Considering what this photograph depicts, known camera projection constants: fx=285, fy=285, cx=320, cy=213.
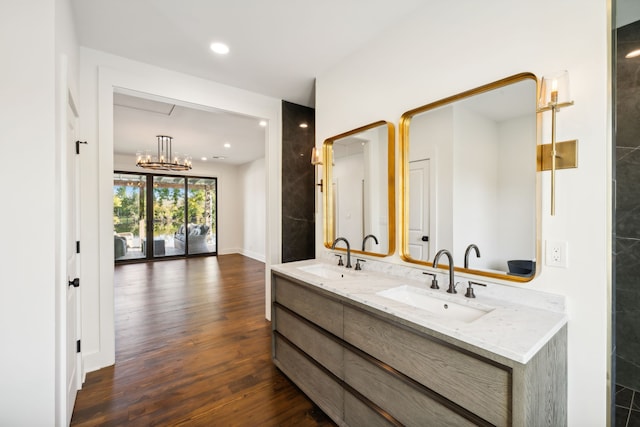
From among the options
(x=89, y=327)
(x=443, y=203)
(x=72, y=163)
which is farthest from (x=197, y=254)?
(x=443, y=203)

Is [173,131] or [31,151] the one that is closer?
[31,151]

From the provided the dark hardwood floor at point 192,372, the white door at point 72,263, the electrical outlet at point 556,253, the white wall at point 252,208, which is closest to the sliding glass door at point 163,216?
the white wall at point 252,208

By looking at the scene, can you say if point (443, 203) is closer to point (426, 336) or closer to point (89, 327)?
point (426, 336)

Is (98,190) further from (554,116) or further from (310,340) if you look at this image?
(554,116)

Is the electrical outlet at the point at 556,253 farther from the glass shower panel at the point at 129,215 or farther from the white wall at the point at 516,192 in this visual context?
the glass shower panel at the point at 129,215

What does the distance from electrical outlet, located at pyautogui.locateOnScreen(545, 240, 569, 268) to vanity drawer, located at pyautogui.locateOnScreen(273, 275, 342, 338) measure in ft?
3.69

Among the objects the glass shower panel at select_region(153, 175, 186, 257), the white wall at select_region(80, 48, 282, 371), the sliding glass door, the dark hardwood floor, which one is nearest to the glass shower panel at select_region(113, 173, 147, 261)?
the sliding glass door

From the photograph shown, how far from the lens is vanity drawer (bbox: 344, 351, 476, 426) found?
1.25 meters

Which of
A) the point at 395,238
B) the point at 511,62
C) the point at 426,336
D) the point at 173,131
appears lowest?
the point at 426,336

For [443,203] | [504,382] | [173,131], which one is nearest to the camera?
[504,382]

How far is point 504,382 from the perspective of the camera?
1.04 meters

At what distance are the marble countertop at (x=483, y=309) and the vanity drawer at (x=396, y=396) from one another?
33cm

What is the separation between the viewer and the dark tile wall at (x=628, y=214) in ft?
6.06

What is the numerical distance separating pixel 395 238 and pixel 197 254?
7376 mm
